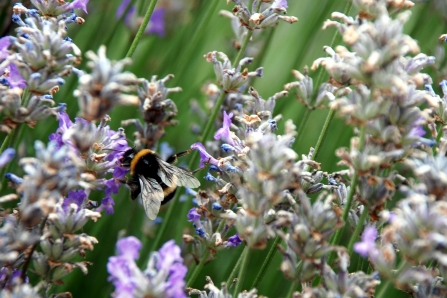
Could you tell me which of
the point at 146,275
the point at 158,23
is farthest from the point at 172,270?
the point at 158,23

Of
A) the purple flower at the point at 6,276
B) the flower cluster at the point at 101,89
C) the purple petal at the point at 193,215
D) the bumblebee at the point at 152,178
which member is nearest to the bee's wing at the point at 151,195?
the bumblebee at the point at 152,178

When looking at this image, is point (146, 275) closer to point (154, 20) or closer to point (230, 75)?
point (230, 75)

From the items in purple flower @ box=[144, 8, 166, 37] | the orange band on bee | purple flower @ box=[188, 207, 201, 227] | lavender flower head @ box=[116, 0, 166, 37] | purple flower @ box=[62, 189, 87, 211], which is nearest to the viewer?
purple flower @ box=[62, 189, 87, 211]

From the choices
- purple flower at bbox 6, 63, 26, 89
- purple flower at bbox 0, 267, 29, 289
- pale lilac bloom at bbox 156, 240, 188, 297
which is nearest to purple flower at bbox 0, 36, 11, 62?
purple flower at bbox 6, 63, 26, 89

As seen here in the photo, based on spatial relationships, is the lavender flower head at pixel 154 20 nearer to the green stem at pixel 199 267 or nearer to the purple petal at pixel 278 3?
the purple petal at pixel 278 3

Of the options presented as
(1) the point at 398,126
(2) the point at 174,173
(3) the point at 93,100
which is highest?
(1) the point at 398,126

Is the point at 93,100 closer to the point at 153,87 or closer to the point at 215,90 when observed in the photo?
the point at 153,87

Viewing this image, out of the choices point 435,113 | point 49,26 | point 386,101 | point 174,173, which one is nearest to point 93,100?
point 49,26

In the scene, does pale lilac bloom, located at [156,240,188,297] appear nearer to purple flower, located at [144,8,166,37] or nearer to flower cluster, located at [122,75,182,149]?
flower cluster, located at [122,75,182,149]
